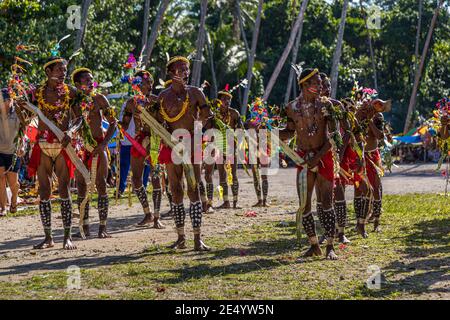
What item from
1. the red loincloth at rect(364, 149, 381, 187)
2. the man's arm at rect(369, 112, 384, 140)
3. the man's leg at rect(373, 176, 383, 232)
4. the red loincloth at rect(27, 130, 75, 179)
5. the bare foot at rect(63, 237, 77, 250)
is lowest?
the bare foot at rect(63, 237, 77, 250)

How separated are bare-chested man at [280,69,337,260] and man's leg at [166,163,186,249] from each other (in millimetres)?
1543

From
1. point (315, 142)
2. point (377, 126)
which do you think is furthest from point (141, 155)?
point (315, 142)

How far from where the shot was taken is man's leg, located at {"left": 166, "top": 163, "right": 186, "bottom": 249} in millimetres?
10016

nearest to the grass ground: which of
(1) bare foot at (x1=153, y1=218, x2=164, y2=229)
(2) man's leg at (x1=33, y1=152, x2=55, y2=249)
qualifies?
(2) man's leg at (x1=33, y1=152, x2=55, y2=249)

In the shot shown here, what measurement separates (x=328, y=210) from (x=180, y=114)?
2102 millimetres

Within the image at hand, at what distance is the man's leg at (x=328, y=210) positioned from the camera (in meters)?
9.34

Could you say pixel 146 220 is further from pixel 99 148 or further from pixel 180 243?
pixel 180 243

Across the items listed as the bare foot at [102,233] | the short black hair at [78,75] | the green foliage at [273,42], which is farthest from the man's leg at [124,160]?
the green foliage at [273,42]

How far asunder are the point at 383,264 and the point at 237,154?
20.5 feet

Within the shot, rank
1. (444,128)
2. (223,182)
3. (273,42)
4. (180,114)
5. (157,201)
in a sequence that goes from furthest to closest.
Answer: (273,42) → (223,182) → (444,128) → (157,201) → (180,114)

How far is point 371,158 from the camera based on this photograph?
11.7 meters

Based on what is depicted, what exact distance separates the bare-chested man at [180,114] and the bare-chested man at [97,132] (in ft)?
3.94

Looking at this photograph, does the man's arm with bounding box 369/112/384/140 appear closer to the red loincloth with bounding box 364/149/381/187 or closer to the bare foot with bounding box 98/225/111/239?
the red loincloth with bounding box 364/149/381/187
